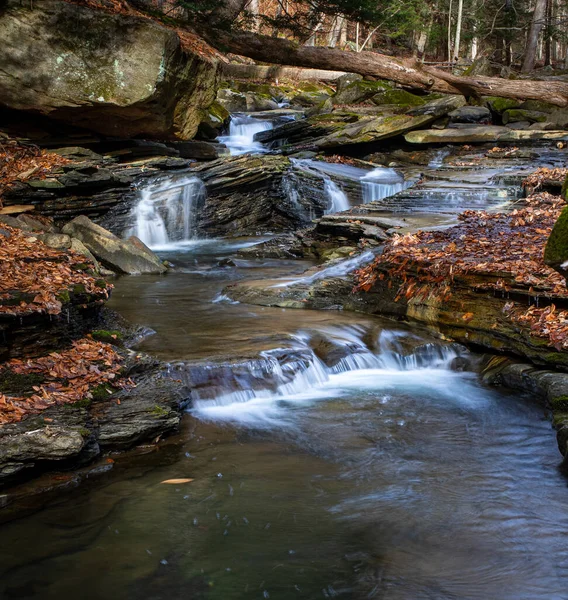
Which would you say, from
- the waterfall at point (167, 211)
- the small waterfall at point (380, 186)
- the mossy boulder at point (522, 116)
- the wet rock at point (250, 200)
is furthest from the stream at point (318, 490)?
the mossy boulder at point (522, 116)

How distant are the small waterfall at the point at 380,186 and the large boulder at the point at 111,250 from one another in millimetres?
6706

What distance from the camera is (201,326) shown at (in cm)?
826

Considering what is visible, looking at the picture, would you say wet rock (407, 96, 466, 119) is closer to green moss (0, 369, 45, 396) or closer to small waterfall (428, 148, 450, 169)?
small waterfall (428, 148, 450, 169)

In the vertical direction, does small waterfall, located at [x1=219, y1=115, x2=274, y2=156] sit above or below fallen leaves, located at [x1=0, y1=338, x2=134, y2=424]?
above

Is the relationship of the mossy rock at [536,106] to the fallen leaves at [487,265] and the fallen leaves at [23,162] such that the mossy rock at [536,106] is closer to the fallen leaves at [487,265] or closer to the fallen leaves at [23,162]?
the fallen leaves at [487,265]

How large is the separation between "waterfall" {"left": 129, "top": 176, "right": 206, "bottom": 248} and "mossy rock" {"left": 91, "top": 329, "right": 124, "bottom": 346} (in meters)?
8.19

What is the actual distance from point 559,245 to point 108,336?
4802 mm

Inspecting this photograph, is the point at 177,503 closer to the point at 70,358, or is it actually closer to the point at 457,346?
the point at 70,358

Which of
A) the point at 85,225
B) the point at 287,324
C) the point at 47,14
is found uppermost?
the point at 47,14

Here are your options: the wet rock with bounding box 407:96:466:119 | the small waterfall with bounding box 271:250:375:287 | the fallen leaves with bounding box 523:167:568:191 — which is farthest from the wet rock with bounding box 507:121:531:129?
the small waterfall with bounding box 271:250:375:287

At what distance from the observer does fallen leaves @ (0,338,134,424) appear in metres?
5.04

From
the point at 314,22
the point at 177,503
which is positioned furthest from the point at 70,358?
the point at 314,22

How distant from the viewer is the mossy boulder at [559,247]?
3895mm

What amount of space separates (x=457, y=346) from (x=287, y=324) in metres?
2.30
